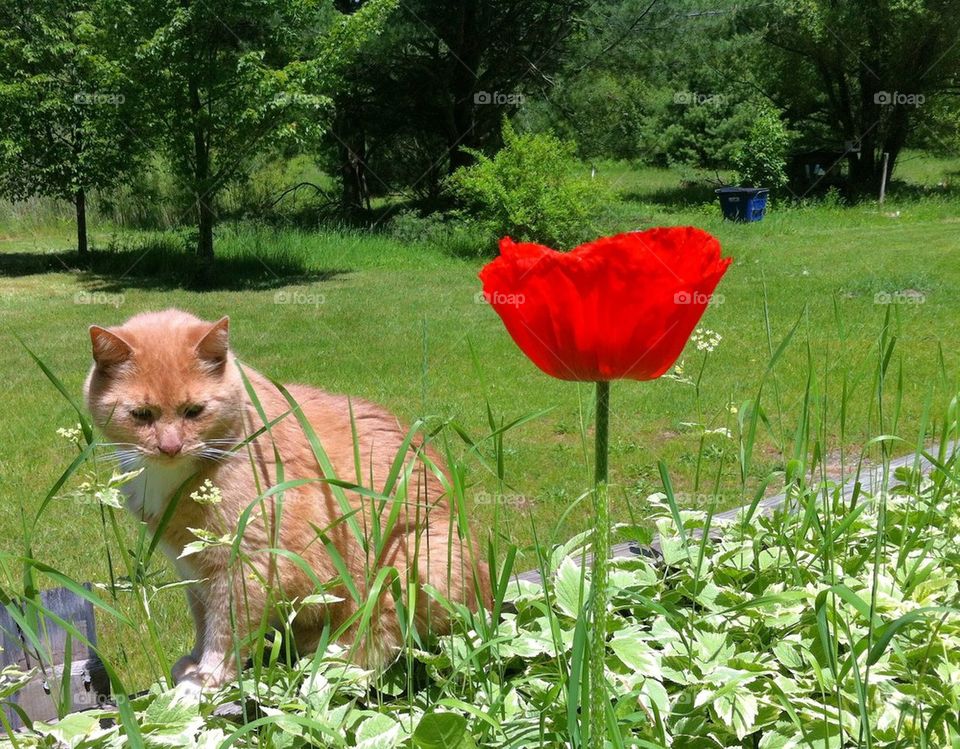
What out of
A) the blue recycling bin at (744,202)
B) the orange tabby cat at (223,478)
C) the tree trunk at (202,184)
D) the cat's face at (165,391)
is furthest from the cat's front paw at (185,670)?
the blue recycling bin at (744,202)

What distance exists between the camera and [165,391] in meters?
1.97

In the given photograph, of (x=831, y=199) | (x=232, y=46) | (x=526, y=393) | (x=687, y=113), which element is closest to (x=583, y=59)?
(x=687, y=113)

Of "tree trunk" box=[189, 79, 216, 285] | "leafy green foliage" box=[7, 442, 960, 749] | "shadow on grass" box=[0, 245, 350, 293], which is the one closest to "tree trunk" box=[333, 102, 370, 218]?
"shadow on grass" box=[0, 245, 350, 293]

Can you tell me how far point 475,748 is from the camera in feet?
3.83

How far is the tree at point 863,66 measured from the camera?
1741cm

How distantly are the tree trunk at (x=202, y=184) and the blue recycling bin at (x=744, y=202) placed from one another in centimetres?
999

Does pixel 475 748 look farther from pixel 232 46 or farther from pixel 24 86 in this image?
pixel 24 86

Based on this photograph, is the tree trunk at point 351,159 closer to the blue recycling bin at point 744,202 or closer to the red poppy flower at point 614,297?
the blue recycling bin at point 744,202

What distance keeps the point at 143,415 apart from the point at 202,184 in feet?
29.1

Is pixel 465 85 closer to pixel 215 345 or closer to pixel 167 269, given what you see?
pixel 167 269

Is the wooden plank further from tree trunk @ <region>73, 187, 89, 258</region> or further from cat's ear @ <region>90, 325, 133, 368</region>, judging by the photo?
tree trunk @ <region>73, 187, 89, 258</region>

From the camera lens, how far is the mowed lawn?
10.4ft

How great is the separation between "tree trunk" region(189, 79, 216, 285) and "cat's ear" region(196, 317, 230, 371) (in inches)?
341

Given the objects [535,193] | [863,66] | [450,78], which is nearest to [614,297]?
[535,193]
